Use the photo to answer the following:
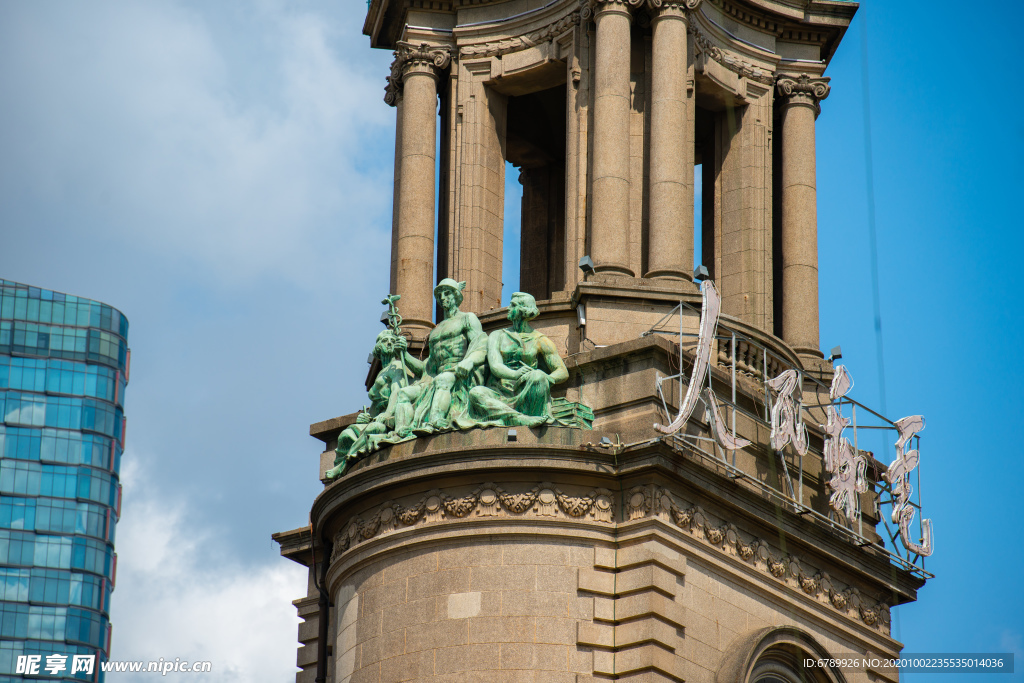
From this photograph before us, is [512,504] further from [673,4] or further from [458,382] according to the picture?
[673,4]

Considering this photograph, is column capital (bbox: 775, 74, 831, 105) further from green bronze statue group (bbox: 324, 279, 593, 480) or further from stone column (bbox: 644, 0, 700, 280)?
green bronze statue group (bbox: 324, 279, 593, 480)

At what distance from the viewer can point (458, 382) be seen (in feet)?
133

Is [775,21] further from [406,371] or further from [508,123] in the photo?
[406,371]

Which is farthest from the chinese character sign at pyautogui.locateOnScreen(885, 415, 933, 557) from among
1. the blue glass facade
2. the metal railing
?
the blue glass facade

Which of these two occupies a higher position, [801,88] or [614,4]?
[801,88]

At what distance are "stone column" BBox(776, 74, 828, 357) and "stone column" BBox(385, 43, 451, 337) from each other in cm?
800

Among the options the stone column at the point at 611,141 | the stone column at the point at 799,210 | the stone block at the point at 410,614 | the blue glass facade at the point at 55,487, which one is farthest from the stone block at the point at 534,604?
the blue glass facade at the point at 55,487

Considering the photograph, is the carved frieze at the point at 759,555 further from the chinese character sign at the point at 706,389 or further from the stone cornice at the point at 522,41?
the stone cornice at the point at 522,41

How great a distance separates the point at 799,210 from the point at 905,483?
7696mm

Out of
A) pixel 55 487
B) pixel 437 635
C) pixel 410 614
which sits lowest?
pixel 437 635

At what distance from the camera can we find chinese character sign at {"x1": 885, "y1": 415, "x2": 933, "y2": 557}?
143ft

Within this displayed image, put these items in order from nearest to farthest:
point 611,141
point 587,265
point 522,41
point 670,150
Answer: point 587,265 < point 611,141 < point 670,150 < point 522,41

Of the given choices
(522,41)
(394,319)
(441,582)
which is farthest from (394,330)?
(522,41)

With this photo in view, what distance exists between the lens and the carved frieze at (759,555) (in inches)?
1522
